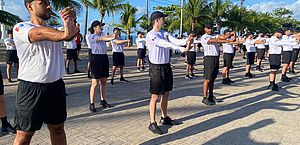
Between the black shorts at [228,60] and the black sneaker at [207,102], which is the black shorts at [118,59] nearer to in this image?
the black sneaker at [207,102]

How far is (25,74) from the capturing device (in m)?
2.58

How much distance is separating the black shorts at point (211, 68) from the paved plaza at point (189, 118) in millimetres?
788

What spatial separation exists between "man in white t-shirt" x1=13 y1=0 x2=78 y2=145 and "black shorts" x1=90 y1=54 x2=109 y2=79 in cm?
273

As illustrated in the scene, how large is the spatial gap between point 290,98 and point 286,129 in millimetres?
3128

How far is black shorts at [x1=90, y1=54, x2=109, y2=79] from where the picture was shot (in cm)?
550

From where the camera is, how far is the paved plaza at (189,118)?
13.8 ft

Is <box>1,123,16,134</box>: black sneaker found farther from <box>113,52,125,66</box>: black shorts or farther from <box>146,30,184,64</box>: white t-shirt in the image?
<box>113,52,125,66</box>: black shorts

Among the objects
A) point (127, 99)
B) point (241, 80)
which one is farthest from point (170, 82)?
point (241, 80)

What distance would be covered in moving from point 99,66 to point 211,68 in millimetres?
2829

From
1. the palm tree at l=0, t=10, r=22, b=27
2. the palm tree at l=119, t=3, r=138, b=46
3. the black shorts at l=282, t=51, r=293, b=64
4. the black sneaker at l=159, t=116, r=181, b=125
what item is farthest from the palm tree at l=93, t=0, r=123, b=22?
the black sneaker at l=159, t=116, r=181, b=125

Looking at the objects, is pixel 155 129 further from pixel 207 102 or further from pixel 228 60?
pixel 228 60

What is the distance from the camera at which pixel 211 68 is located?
6332 millimetres

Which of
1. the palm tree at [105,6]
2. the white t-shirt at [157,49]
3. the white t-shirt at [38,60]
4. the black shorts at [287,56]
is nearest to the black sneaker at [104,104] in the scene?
the white t-shirt at [157,49]

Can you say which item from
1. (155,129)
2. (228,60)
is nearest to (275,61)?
(228,60)
